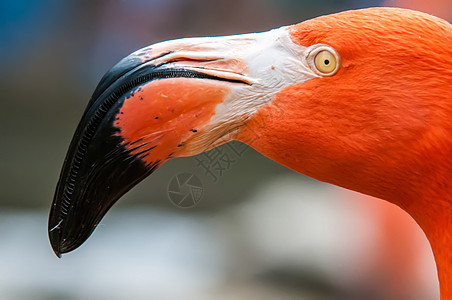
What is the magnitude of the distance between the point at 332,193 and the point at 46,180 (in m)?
2.54

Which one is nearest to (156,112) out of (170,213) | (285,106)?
(285,106)

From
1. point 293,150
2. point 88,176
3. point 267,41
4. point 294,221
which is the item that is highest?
point 267,41

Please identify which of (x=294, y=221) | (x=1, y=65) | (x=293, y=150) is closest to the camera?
(x=293, y=150)

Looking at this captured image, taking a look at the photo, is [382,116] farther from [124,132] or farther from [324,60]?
[124,132]

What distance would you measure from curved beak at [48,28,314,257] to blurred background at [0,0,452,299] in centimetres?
154

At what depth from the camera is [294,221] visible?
3744mm

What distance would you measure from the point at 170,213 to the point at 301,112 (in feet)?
10.8

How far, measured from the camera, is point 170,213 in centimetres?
415

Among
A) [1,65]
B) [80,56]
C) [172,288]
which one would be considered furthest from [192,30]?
[172,288]

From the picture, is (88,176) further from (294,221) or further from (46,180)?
(46,180)

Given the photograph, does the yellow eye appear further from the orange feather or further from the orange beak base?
the orange beak base

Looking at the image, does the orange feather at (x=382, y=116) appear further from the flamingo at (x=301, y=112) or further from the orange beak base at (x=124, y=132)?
the orange beak base at (x=124, y=132)

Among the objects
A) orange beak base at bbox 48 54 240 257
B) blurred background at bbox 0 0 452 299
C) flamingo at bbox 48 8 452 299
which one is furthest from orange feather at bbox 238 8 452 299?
blurred background at bbox 0 0 452 299

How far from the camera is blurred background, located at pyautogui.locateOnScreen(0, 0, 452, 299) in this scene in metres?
3.10
